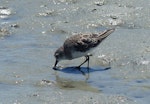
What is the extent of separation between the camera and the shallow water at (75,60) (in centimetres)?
883

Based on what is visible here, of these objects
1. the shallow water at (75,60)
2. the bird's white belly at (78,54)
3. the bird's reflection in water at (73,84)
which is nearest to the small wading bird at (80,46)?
the bird's white belly at (78,54)

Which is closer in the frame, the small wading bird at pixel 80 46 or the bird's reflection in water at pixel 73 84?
the bird's reflection in water at pixel 73 84

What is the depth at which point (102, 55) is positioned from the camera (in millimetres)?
10797

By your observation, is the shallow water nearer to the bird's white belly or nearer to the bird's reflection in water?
the bird's reflection in water

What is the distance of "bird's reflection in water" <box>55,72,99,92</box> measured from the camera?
30.3ft

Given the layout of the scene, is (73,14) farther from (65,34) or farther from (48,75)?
(48,75)

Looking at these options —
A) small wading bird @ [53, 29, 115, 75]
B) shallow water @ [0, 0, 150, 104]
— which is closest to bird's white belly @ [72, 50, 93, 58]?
small wading bird @ [53, 29, 115, 75]

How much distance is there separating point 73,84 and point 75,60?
5.54 feet

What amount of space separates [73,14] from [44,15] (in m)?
0.65

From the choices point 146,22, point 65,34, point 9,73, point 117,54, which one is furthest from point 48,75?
point 146,22

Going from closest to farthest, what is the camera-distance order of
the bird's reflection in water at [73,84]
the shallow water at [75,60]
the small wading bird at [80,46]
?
the shallow water at [75,60]
the bird's reflection in water at [73,84]
the small wading bird at [80,46]

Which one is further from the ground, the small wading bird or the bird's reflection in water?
the small wading bird

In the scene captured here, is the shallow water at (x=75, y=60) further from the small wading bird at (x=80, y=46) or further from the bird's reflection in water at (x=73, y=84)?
the small wading bird at (x=80, y=46)

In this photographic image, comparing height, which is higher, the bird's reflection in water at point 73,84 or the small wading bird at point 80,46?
the small wading bird at point 80,46
